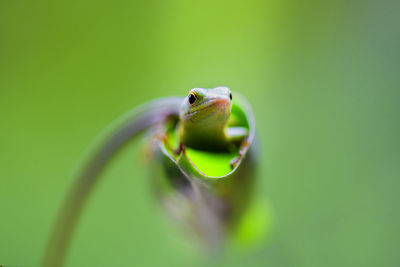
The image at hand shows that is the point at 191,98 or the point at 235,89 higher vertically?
the point at 235,89

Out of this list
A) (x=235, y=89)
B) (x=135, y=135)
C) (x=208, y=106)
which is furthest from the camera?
(x=235, y=89)

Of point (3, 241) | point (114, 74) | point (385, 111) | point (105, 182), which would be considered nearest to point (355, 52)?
point (385, 111)

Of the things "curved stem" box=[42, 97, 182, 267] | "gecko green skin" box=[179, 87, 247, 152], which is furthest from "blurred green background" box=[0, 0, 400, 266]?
"gecko green skin" box=[179, 87, 247, 152]

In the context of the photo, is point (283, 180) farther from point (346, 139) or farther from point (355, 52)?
point (355, 52)

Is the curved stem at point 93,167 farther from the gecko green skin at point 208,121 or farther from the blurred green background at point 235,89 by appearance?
the blurred green background at point 235,89

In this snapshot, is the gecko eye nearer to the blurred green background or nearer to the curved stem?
the curved stem

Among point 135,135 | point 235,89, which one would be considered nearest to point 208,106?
point 135,135

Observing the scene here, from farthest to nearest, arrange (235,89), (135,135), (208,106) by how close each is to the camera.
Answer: (235,89) < (135,135) < (208,106)

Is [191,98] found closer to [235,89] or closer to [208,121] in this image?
[208,121]
